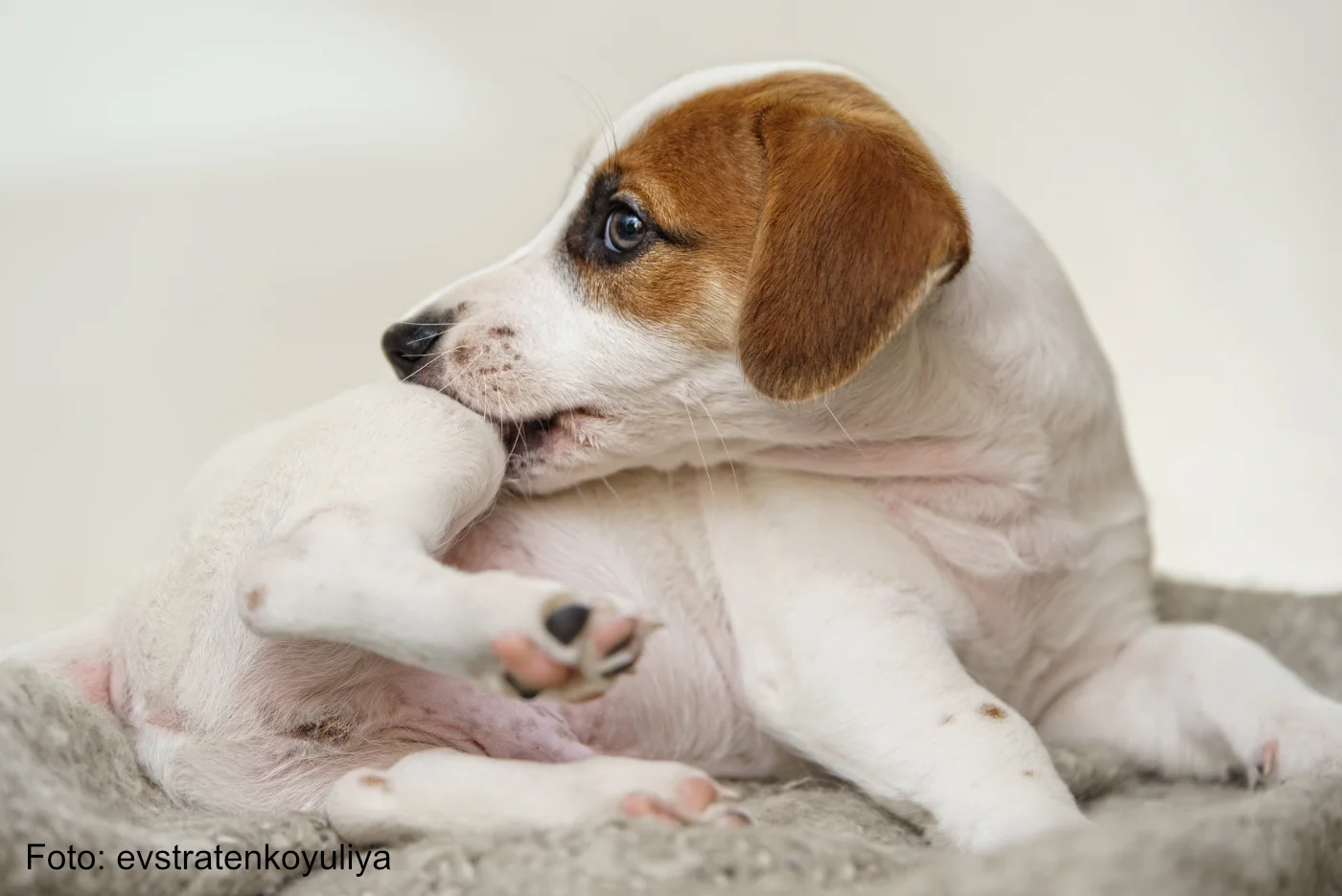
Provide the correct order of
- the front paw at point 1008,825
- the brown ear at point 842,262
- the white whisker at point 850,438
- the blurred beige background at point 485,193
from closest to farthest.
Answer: the front paw at point 1008,825 → the brown ear at point 842,262 → the white whisker at point 850,438 → the blurred beige background at point 485,193

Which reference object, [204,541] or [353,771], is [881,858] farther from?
[204,541]

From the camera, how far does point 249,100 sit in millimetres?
3895

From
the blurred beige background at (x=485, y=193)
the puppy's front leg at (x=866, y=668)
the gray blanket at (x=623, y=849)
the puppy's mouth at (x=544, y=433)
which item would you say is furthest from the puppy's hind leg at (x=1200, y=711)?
the blurred beige background at (x=485, y=193)

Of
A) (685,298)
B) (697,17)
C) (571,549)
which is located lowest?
(571,549)

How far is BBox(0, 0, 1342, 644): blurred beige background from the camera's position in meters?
3.78

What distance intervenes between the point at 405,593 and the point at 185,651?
1.58 feet

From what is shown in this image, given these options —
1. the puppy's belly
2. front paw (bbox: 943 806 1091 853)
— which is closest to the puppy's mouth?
the puppy's belly

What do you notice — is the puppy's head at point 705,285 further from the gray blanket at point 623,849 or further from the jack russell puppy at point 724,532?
the gray blanket at point 623,849

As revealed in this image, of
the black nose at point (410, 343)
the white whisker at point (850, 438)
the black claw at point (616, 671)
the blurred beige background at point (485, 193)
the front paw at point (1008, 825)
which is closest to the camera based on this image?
the black claw at point (616, 671)

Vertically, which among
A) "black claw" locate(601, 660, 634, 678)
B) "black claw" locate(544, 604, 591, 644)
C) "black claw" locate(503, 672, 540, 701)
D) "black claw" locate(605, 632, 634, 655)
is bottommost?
"black claw" locate(503, 672, 540, 701)

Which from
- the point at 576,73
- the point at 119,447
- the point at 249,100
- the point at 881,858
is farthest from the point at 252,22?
the point at 881,858

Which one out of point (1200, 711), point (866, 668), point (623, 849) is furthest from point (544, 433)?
point (1200, 711)

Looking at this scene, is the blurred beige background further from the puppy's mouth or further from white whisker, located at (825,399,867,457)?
white whisker, located at (825,399,867,457)

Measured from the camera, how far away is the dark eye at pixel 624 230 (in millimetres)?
1971
